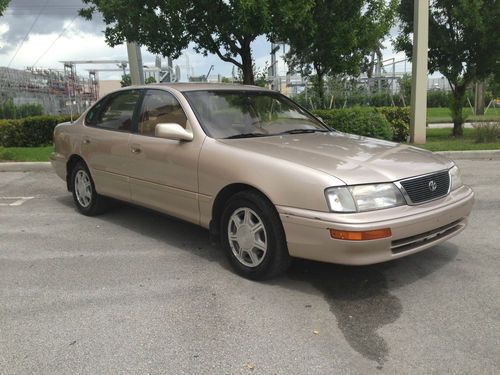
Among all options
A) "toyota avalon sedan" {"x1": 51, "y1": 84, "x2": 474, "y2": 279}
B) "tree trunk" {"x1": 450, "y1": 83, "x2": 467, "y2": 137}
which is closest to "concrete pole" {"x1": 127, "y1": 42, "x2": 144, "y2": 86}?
"toyota avalon sedan" {"x1": 51, "y1": 84, "x2": 474, "y2": 279}

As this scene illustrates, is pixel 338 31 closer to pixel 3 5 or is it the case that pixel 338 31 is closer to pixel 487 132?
pixel 487 132

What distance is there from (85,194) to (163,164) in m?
1.97

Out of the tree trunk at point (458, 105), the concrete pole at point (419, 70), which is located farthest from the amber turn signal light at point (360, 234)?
the tree trunk at point (458, 105)

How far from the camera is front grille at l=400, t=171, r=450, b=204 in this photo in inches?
148

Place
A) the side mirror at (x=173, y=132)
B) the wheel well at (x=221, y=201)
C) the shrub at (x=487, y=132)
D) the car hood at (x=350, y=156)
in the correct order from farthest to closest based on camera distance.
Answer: the shrub at (x=487, y=132) → the side mirror at (x=173, y=132) → the wheel well at (x=221, y=201) → the car hood at (x=350, y=156)

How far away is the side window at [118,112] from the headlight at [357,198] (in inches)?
107

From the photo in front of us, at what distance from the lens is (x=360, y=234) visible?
Result: 3477 mm

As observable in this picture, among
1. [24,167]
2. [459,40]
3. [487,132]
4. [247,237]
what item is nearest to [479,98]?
[459,40]

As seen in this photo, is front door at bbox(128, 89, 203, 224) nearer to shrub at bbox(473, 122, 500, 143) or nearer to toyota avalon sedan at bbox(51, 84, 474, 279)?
toyota avalon sedan at bbox(51, 84, 474, 279)

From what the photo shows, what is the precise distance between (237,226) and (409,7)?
1164 cm

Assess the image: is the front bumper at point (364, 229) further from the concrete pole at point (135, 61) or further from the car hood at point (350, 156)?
the concrete pole at point (135, 61)

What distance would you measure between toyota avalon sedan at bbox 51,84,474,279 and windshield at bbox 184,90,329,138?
13mm

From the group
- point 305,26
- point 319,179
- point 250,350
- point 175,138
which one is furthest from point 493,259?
point 305,26

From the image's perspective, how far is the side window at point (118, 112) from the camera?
5.54 m
